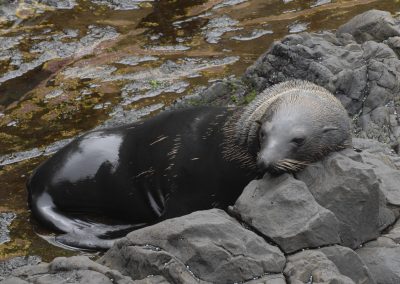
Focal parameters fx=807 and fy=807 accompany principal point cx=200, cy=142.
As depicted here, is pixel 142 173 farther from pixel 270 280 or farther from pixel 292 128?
pixel 270 280

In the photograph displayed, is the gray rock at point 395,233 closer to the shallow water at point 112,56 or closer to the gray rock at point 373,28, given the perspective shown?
the shallow water at point 112,56

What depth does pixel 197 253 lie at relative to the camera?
4809 millimetres

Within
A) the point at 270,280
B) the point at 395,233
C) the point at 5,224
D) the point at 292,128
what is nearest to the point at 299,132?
the point at 292,128

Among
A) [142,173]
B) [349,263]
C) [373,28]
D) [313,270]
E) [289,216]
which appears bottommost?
[142,173]

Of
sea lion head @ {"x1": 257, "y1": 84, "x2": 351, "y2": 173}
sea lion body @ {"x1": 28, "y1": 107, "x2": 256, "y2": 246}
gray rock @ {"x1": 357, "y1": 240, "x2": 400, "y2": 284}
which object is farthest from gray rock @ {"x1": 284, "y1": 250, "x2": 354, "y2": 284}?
sea lion body @ {"x1": 28, "y1": 107, "x2": 256, "y2": 246}

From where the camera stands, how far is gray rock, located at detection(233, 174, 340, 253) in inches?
200

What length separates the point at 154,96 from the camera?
9680mm

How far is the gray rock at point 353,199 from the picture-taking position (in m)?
5.42

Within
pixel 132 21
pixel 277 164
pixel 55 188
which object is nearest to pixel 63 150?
pixel 55 188

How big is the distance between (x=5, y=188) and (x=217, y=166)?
7.75 ft

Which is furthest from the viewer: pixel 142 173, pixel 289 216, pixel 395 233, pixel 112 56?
pixel 112 56

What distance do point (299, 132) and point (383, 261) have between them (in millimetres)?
1108

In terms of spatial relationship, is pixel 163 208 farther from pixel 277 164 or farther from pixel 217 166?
pixel 277 164

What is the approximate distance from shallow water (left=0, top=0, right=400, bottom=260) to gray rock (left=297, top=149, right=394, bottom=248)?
2.88 metres
